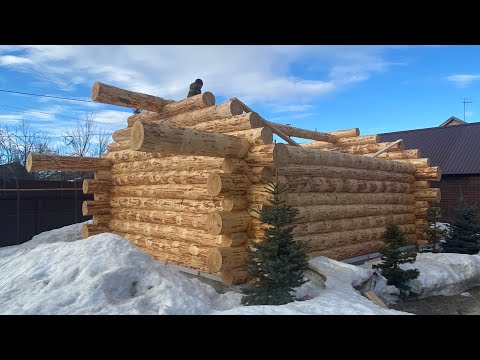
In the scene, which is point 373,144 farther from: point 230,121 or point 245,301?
point 245,301

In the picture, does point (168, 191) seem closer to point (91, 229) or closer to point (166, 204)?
point (166, 204)

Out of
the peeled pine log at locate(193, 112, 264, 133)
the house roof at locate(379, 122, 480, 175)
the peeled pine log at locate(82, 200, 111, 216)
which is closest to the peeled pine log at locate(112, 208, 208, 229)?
the peeled pine log at locate(82, 200, 111, 216)

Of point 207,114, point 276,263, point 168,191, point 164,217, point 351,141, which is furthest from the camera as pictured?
point 351,141

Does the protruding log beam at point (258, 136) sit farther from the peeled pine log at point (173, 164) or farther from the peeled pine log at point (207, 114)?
the peeled pine log at point (207, 114)

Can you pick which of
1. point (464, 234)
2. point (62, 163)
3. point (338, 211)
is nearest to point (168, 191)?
point (62, 163)

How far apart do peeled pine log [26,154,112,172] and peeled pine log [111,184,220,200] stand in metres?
1.05

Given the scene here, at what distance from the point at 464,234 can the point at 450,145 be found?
1005 cm

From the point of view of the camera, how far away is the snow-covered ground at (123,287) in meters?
6.10

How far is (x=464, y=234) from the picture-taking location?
12.2 m

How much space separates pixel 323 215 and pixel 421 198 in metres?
6.06

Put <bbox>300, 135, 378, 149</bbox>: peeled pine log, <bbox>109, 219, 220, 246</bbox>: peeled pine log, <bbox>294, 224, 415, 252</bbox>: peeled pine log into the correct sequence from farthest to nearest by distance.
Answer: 1. <bbox>300, 135, 378, 149</bbox>: peeled pine log
2. <bbox>294, 224, 415, 252</bbox>: peeled pine log
3. <bbox>109, 219, 220, 246</bbox>: peeled pine log

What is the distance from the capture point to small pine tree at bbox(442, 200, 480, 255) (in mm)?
11906

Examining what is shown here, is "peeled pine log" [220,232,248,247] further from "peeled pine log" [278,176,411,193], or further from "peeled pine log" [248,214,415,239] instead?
"peeled pine log" [278,176,411,193]
